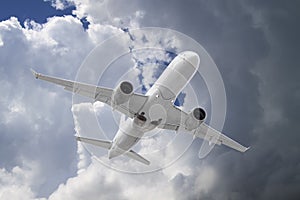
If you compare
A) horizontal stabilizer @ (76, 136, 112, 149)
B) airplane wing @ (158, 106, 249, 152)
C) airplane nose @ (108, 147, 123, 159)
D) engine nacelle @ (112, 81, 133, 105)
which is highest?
horizontal stabilizer @ (76, 136, 112, 149)

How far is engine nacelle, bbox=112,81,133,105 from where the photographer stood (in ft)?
160

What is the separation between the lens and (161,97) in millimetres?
52562

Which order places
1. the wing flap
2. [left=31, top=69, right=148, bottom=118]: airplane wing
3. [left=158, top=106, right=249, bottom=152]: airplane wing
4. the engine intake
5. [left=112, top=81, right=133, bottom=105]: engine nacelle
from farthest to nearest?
the wing flap
[left=158, top=106, right=249, bottom=152]: airplane wing
the engine intake
[left=31, top=69, right=148, bottom=118]: airplane wing
[left=112, top=81, right=133, bottom=105]: engine nacelle

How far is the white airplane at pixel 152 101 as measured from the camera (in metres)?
50.9

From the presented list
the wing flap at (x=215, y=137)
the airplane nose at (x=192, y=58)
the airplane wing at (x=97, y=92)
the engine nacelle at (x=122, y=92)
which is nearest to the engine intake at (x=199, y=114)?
the airplane nose at (x=192, y=58)

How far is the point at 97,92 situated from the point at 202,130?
59.9ft

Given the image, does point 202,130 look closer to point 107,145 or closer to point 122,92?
point 107,145

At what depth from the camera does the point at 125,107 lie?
177ft

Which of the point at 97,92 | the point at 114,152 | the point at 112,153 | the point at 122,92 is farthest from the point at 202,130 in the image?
the point at 122,92

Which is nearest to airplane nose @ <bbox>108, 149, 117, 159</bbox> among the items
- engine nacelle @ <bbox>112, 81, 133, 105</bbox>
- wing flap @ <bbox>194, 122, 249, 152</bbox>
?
wing flap @ <bbox>194, 122, 249, 152</bbox>

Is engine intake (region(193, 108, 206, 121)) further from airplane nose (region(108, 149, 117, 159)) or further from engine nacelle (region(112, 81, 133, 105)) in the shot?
airplane nose (region(108, 149, 117, 159))

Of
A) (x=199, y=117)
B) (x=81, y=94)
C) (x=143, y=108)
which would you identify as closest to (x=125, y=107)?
(x=143, y=108)

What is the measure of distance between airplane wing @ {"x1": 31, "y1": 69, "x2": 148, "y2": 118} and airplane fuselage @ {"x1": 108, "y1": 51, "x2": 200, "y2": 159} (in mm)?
848

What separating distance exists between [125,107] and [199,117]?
9.95m
